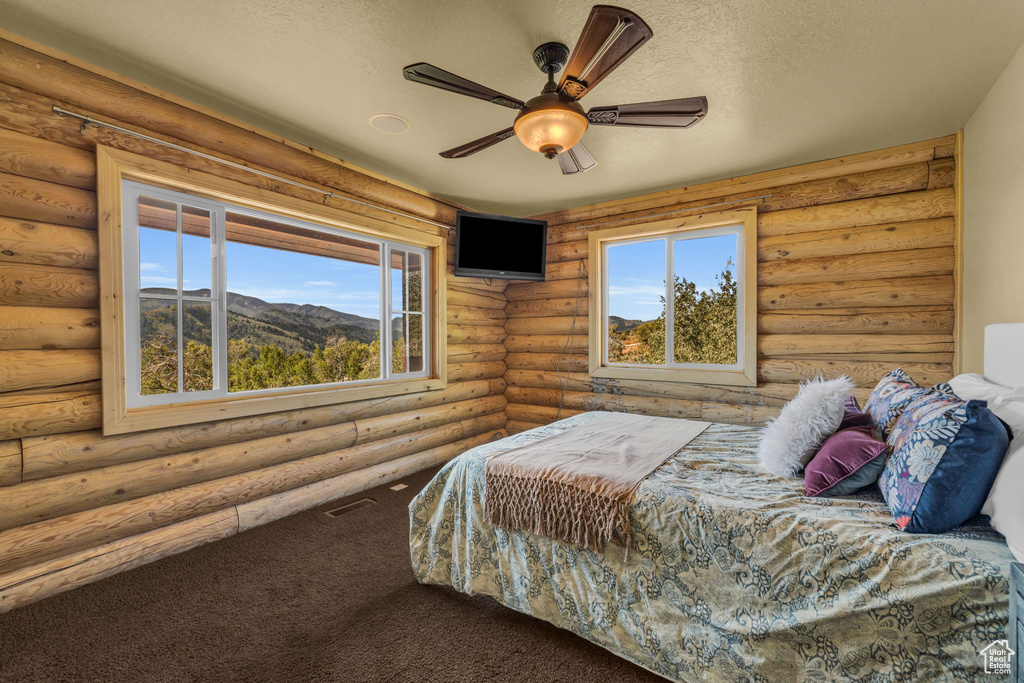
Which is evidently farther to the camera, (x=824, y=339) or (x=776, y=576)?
(x=824, y=339)

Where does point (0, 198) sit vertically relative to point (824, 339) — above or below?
above

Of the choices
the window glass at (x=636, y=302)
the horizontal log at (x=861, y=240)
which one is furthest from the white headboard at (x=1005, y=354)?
the window glass at (x=636, y=302)

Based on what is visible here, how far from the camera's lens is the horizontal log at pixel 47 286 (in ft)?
6.73

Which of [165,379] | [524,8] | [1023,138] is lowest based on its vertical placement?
[165,379]

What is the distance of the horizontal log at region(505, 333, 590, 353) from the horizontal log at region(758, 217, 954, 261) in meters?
1.87

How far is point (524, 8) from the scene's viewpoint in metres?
1.83

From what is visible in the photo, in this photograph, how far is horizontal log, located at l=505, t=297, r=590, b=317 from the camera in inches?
185

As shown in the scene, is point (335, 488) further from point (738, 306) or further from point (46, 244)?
point (738, 306)

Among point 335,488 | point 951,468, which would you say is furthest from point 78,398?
point 951,468

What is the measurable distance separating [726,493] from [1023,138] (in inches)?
90.5

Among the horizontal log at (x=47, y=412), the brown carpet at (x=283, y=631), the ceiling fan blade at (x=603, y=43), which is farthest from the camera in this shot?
the horizontal log at (x=47, y=412)

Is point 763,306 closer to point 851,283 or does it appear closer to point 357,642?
point 851,283

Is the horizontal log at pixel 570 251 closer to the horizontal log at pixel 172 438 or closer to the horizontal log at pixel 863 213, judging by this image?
the horizontal log at pixel 863 213

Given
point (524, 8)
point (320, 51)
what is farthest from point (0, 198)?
point (524, 8)
